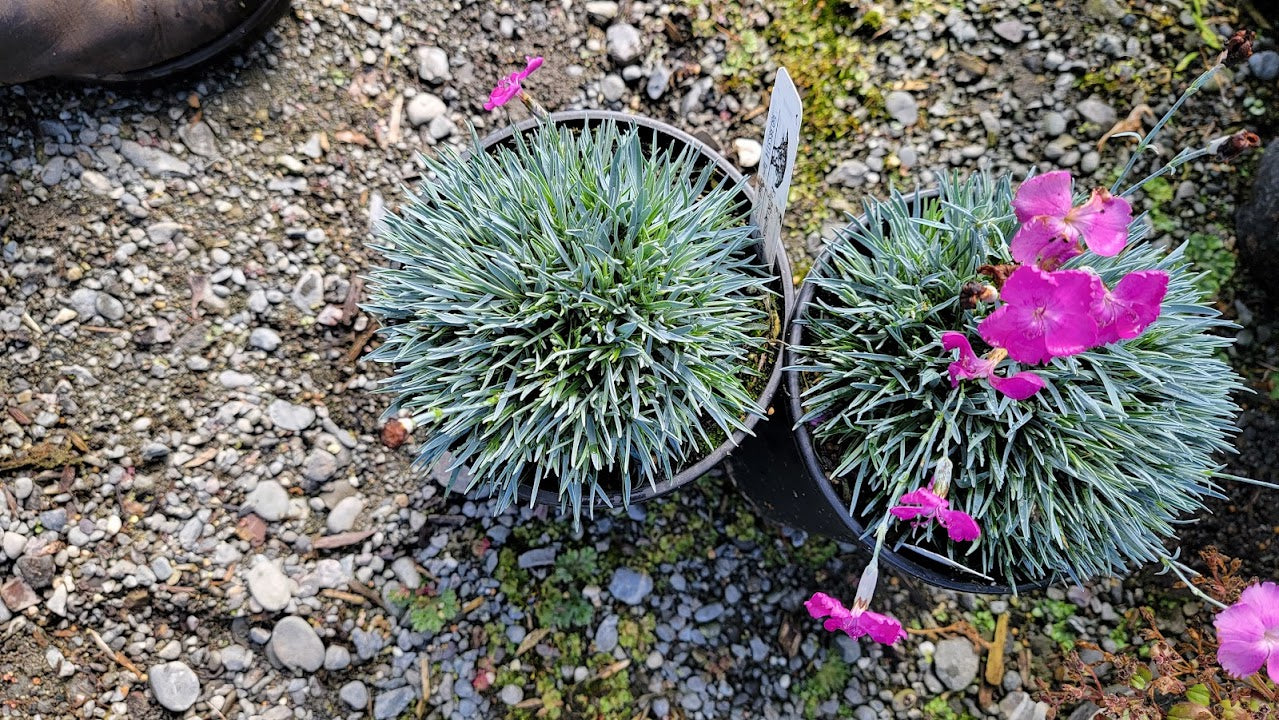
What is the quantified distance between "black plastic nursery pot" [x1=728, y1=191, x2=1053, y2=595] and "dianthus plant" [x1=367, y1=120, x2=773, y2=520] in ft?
0.49

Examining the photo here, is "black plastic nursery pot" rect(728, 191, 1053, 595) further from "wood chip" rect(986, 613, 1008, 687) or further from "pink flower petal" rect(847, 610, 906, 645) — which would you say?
"wood chip" rect(986, 613, 1008, 687)

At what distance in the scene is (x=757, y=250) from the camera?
2.05 metres

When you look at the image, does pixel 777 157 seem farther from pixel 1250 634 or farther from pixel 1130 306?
pixel 1250 634

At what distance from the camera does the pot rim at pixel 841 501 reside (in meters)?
1.98

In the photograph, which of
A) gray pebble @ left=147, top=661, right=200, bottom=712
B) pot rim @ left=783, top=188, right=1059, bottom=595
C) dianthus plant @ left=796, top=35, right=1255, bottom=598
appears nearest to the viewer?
dianthus plant @ left=796, top=35, right=1255, bottom=598

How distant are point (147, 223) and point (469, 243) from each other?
54.2 inches

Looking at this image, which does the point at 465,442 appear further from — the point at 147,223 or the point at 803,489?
the point at 147,223

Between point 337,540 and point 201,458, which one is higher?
point 201,458

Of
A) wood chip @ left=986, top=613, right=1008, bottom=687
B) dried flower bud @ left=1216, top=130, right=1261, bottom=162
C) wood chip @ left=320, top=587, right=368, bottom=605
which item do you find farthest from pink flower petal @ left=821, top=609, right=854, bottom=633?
wood chip @ left=320, top=587, right=368, bottom=605

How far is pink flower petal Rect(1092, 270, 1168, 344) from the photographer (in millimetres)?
1362

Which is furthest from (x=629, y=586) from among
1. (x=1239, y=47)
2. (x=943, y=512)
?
(x=1239, y=47)

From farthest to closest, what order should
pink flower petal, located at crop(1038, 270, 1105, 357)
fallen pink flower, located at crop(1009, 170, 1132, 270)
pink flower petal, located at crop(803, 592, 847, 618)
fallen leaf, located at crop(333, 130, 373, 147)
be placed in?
fallen leaf, located at crop(333, 130, 373, 147) → pink flower petal, located at crop(803, 592, 847, 618) → fallen pink flower, located at crop(1009, 170, 1132, 270) → pink flower petal, located at crop(1038, 270, 1105, 357)

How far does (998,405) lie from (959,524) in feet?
1.15

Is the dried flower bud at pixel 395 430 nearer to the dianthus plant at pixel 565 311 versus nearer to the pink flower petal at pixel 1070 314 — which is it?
the dianthus plant at pixel 565 311
